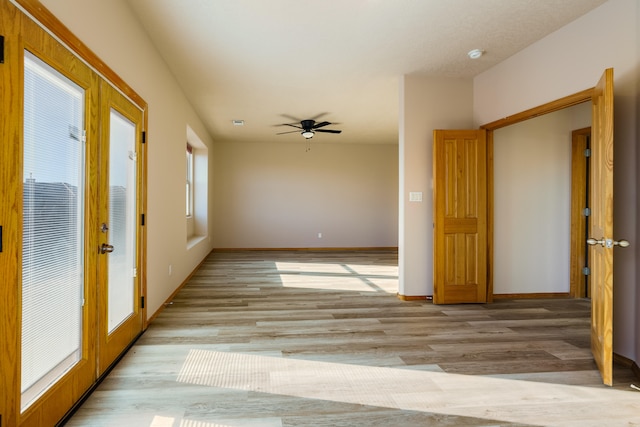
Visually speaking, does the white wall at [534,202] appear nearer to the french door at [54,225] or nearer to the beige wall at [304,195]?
the french door at [54,225]

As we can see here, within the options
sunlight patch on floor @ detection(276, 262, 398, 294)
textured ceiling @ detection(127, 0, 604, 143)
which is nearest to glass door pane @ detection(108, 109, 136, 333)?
textured ceiling @ detection(127, 0, 604, 143)

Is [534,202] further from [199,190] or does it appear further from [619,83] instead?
[199,190]

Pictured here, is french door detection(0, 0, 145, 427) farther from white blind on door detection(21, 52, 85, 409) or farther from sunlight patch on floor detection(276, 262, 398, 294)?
sunlight patch on floor detection(276, 262, 398, 294)

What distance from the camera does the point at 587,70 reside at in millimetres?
3025

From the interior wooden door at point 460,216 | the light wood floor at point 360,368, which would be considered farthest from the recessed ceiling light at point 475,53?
the light wood floor at point 360,368

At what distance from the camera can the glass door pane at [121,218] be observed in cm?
258

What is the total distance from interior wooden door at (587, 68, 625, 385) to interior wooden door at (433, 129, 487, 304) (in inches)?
66.9

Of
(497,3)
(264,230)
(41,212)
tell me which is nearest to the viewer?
(41,212)

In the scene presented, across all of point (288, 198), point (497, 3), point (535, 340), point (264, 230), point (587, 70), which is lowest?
point (535, 340)

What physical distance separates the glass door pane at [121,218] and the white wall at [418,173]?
9.73 ft

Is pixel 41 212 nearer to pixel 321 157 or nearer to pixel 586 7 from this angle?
pixel 586 7

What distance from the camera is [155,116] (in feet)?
12.0

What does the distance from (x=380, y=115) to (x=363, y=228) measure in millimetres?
3741

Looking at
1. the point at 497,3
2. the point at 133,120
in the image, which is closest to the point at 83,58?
the point at 133,120
